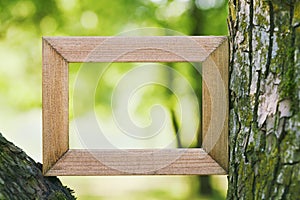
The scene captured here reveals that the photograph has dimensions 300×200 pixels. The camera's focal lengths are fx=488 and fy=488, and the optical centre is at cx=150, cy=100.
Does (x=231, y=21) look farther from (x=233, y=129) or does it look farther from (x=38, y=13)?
(x=38, y=13)

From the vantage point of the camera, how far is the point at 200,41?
114 cm

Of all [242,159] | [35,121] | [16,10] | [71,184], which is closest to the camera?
[242,159]

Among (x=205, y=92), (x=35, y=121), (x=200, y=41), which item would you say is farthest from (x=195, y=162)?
(x=35, y=121)

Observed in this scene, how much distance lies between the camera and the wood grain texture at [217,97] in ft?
3.70

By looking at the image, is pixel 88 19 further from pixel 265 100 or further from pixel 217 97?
pixel 265 100

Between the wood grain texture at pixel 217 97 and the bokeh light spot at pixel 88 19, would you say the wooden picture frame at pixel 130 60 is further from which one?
the bokeh light spot at pixel 88 19

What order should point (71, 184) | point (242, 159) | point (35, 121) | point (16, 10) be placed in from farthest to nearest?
1. point (71, 184)
2. point (35, 121)
3. point (16, 10)
4. point (242, 159)

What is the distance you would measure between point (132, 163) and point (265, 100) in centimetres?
34

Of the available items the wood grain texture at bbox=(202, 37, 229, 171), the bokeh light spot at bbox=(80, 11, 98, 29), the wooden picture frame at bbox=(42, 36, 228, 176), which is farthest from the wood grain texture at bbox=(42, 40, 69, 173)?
the bokeh light spot at bbox=(80, 11, 98, 29)

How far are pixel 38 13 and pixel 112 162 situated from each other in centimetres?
359

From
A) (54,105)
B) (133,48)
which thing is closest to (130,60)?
(133,48)

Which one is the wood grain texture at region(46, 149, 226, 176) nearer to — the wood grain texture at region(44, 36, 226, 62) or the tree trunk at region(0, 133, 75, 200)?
the tree trunk at region(0, 133, 75, 200)

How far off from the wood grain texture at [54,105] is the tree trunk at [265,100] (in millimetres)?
389

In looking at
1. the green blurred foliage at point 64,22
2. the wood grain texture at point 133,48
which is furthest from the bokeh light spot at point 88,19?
the wood grain texture at point 133,48
